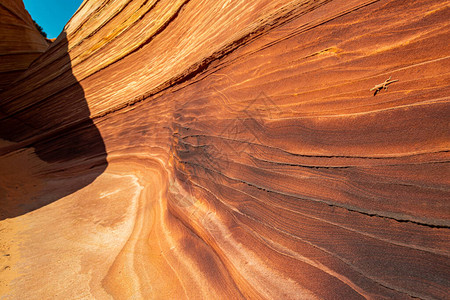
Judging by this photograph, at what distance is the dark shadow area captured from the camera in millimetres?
1730

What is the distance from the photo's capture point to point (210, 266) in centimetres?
66

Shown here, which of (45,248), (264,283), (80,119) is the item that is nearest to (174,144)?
(45,248)

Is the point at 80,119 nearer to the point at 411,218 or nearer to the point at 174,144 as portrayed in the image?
the point at 174,144

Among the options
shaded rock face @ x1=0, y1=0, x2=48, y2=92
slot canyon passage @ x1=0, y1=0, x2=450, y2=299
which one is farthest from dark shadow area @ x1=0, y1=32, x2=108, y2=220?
shaded rock face @ x1=0, y1=0, x2=48, y2=92

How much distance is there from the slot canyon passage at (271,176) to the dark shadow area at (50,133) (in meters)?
0.25

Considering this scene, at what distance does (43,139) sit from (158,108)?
155 centimetres

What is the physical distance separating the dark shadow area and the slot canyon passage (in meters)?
0.25

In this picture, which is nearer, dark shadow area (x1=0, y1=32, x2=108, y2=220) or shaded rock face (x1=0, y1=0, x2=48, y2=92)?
dark shadow area (x1=0, y1=32, x2=108, y2=220)

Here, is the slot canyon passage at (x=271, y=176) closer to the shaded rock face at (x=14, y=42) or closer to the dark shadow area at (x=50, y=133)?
the dark shadow area at (x=50, y=133)

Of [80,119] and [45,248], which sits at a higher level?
[80,119]

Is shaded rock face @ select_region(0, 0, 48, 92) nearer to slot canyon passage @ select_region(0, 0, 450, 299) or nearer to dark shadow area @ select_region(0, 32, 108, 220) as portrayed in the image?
dark shadow area @ select_region(0, 32, 108, 220)

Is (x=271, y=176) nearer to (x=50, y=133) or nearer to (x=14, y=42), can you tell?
(x=50, y=133)

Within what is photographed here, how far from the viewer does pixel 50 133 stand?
220 centimetres

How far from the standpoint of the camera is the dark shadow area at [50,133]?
5.68 feet
